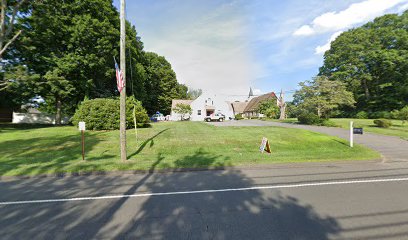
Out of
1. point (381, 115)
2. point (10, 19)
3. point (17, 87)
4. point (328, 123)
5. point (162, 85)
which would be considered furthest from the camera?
point (162, 85)

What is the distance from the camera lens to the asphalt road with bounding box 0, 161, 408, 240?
10.5 ft

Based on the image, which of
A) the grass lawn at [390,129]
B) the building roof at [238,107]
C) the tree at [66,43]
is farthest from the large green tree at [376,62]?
the tree at [66,43]

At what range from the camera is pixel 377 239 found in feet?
9.84

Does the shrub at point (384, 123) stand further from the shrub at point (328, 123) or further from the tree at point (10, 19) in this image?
the tree at point (10, 19)

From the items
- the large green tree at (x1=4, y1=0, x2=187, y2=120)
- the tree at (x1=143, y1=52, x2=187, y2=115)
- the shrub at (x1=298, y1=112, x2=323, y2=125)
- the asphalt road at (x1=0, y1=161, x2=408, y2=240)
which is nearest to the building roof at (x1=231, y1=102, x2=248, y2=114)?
the tree at (x1=143, y1=52, x2=187, y2=115)

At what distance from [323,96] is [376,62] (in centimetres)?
2514

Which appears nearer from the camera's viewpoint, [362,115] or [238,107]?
[362,115]

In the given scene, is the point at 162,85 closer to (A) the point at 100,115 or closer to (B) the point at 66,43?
(B) the point at 66,43

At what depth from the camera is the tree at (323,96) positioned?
22.8 meters

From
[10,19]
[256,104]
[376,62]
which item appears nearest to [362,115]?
[376,62]

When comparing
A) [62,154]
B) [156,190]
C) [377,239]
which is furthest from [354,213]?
[62,154]

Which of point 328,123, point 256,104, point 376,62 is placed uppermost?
point 376,62

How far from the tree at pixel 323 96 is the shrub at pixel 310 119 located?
0.85 meters

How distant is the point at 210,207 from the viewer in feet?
13.5
